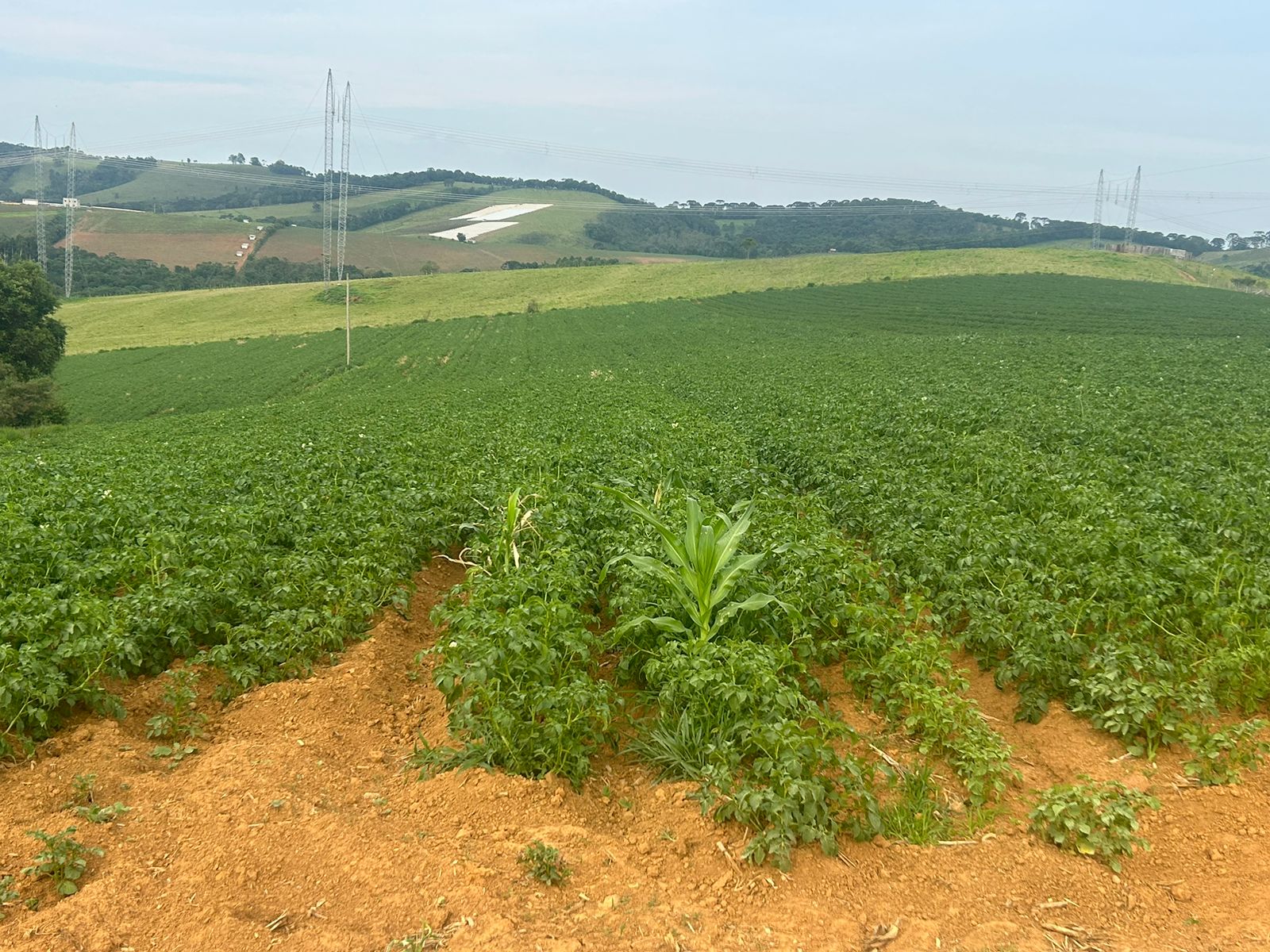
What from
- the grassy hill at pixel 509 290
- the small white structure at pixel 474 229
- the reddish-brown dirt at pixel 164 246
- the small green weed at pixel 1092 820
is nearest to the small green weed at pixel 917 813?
the small green weed at pixel 1092 820

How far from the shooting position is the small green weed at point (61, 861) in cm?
395

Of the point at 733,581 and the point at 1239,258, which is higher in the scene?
the point at 1239,258

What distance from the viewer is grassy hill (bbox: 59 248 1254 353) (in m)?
67.7

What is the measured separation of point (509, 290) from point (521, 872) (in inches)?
3254

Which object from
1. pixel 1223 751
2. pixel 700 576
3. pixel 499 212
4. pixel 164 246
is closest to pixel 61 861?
pixel 700 576

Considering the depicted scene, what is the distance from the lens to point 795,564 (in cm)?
749

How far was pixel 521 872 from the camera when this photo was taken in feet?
14.0

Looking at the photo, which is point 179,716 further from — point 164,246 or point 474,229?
Result: point 474,229

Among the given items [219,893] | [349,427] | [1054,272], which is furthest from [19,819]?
[1054,272]

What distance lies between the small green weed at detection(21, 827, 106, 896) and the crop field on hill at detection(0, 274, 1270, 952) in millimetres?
127

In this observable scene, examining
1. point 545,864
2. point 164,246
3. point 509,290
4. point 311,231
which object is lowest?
point 545,864

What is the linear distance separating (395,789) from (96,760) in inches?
79.0

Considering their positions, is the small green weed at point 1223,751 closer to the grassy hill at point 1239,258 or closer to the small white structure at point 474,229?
the small white structure at point 474,229

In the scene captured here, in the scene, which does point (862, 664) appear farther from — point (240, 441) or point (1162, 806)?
point (240, 441)
